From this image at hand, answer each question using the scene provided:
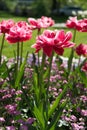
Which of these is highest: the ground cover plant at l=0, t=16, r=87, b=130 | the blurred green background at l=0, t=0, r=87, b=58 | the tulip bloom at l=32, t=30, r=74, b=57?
the tulip bloom at l=32, t=30, r=74, b=57

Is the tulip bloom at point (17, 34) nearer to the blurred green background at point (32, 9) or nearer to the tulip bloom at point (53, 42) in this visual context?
the tulip bloom at point (53, 42)

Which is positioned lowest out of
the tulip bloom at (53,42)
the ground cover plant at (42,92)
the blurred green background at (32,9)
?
the blurred green background at (32,9)

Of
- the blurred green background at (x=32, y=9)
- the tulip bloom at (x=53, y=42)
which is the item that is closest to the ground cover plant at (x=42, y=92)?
the tulip bloom at (x=53, y=42)

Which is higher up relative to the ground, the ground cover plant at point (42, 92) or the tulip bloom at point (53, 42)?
the tulip bloom at point (53, 42)

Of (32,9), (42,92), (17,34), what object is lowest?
(32,9)

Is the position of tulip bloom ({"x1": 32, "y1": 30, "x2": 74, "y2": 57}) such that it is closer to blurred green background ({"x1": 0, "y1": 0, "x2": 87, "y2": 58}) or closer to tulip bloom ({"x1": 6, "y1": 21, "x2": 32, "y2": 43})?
tulip bloom ({"x1": 6, "y1": 21, "x2": 32, "y2": 43})

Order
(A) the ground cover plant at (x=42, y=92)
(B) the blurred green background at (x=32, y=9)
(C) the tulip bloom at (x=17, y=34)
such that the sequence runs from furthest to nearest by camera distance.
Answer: (B) the blurred green background at (x=32, y=9)
(C) the tulip bloom at (x=17, y=34)
(A) the ground cover plant at (x=42, y=92)

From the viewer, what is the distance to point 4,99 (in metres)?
4.62

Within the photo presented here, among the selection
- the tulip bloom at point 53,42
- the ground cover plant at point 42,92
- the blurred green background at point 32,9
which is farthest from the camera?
the blurred green background at point 32,9

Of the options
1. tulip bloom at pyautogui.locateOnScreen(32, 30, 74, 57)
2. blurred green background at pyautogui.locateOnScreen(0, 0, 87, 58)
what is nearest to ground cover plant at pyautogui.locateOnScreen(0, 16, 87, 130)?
tulip bloom at pyautogui.locateOnScreen(32, 30, 74, 57)

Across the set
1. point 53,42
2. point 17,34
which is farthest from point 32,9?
point 53,42

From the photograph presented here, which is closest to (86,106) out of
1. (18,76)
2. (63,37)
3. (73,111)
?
(73,111)

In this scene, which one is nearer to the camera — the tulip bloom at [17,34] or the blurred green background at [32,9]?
the tulip bloom at [17,34]

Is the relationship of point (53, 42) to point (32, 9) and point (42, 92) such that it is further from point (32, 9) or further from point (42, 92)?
point (32, 9)
